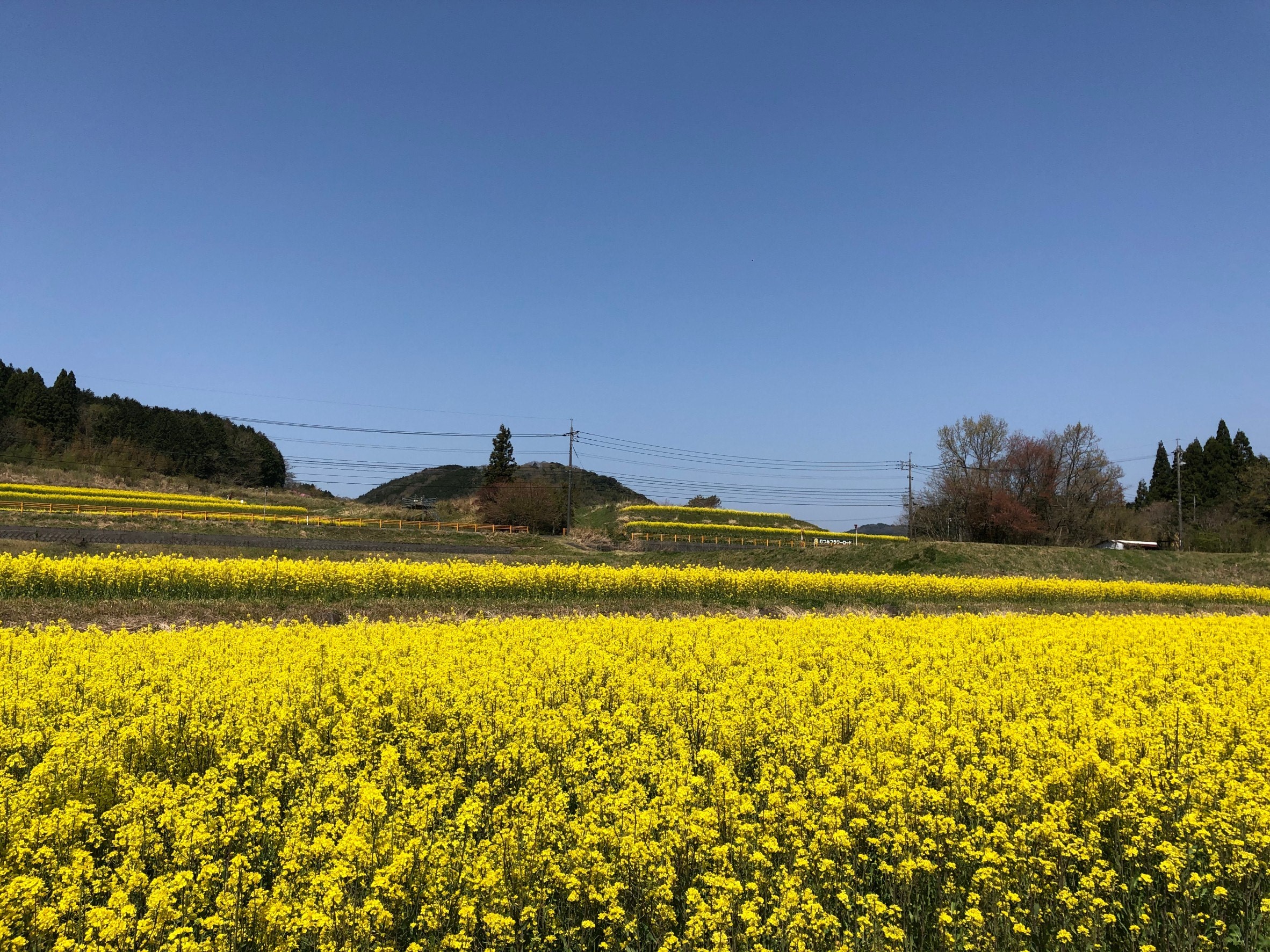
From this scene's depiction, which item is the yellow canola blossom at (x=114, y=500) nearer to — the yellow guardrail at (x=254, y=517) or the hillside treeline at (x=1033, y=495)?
the yellow guardrail at (x=254, y=517)

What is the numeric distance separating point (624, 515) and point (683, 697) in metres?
54.2

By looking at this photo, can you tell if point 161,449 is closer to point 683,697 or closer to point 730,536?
point 730,536

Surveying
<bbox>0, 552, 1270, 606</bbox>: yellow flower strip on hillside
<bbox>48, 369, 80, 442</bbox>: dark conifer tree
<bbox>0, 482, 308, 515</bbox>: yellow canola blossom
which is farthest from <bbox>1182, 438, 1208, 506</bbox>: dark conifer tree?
<bbox>48, 369, 80, 442</bbox>: dark conifer tree

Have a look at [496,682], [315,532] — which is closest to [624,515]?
[315,532]

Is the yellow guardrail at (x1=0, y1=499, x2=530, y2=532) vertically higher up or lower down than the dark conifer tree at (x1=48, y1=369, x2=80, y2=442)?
lower down

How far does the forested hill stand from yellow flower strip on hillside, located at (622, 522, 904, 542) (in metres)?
47.2

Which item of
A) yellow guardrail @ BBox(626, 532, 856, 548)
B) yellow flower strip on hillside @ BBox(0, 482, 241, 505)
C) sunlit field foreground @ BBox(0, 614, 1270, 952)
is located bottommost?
sunlit field foreground @ BBox(0, 614, 1270, 952)

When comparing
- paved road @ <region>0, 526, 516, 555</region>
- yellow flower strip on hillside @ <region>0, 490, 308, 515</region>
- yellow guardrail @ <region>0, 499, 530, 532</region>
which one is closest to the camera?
paved road @ <region>0, 526, 516, 555</region>

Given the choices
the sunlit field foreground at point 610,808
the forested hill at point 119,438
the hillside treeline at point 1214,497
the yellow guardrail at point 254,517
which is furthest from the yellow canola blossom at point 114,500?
the hillside treeline at point 1214,497

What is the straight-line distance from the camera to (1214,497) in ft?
254

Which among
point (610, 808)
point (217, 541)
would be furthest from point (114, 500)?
point (610, 808)

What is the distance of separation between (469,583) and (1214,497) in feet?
285

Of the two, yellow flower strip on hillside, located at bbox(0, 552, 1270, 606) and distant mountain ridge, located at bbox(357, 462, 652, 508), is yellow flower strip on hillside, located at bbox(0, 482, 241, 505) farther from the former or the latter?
distant mountain ridge, located at bbox(357, 462, 652, 508)

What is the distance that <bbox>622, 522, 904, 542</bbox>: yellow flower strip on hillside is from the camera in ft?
179
